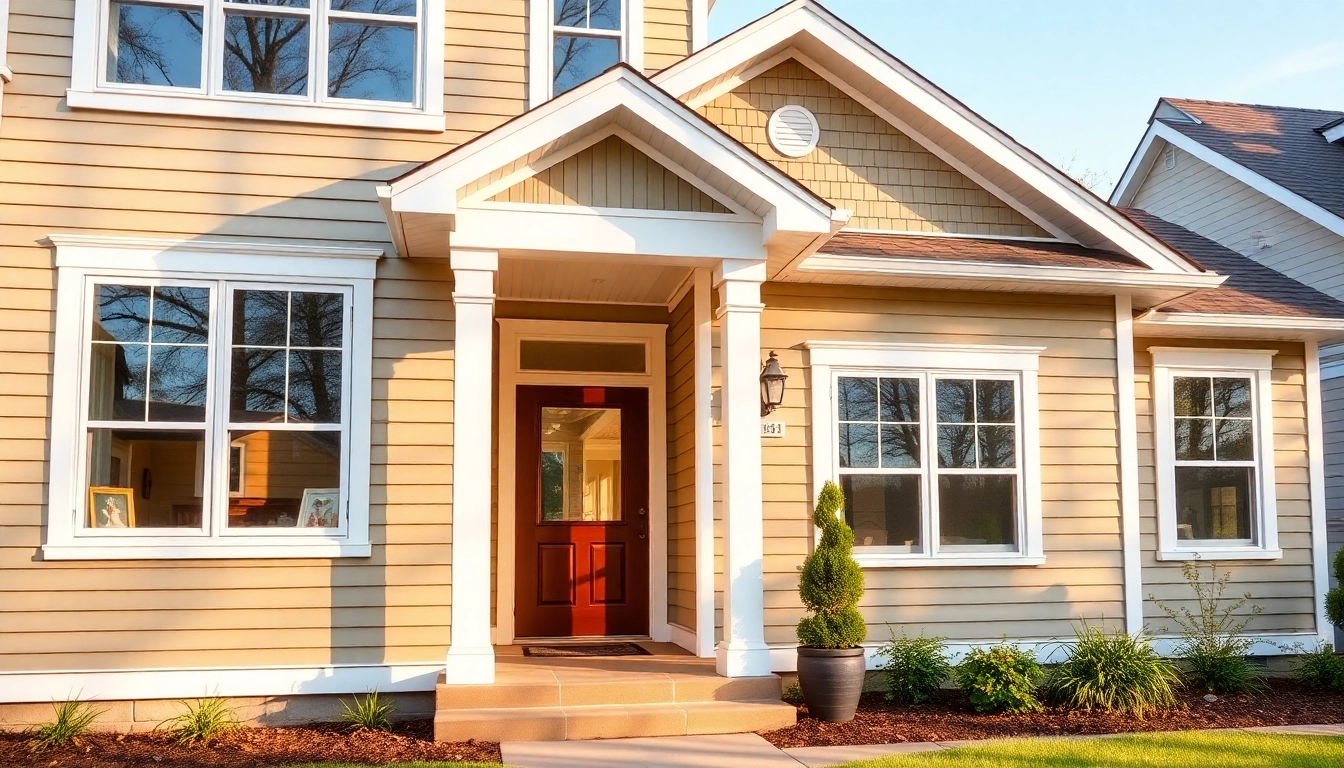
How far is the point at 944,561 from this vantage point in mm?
8117

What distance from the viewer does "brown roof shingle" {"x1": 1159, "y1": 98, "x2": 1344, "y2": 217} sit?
41.2 ft

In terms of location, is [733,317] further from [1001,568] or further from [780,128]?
[1001,568]

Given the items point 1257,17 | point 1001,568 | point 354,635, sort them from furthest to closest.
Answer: point 1257,17, point 1001,568, point 354,635

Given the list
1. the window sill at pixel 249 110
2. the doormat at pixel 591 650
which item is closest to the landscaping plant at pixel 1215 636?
the doormat at pixel 591 650

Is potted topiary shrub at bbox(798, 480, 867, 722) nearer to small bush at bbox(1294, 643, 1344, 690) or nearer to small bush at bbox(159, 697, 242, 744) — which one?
small bush at bbox(159, 697, 242, 744)

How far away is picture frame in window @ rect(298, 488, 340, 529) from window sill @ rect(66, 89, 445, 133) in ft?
8.11

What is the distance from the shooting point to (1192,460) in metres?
8.96

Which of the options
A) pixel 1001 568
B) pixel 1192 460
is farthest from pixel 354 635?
pixel 1192 460

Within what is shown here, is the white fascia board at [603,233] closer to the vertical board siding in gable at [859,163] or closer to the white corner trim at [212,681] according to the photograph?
the vertical board siding in gable at [859,163]

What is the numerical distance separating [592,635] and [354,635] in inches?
97.0

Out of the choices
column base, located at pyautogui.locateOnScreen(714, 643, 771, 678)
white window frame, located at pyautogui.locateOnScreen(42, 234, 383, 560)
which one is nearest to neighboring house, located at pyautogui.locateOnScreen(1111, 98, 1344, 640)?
column base, located at pyautogui.locateOnScreen(714, 643, 771, 678)

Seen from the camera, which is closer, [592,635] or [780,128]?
[780,128]

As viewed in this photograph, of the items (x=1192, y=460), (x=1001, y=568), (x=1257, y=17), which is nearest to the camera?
(x=1001, y=568)

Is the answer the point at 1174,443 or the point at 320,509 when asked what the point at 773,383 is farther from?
the point at 1174,443
